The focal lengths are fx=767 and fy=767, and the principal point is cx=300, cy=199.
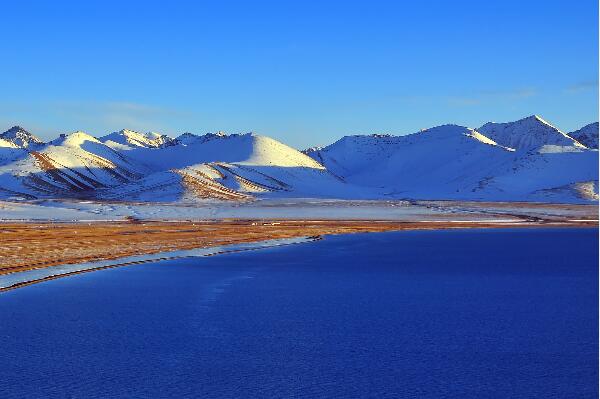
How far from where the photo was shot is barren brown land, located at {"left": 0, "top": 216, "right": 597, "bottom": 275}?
176ft

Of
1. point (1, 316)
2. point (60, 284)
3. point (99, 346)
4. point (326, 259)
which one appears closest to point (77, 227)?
point (326, 259)

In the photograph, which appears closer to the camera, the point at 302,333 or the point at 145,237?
the point at 302,333

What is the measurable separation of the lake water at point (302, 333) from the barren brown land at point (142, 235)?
8.61 metres

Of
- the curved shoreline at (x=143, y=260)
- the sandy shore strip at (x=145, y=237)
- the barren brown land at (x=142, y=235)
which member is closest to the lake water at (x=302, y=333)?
the curved shoreline at (x=143, y=260)

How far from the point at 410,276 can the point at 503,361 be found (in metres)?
22.4

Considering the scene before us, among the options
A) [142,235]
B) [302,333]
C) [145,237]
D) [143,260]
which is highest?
[142,235]

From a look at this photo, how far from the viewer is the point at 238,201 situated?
178 metres

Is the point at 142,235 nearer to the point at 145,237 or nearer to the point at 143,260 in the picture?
the point at 145,237

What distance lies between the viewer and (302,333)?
28.9 metres

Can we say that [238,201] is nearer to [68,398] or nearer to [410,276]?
[410,276]

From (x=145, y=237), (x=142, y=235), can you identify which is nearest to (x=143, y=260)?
(x=145, y=237)

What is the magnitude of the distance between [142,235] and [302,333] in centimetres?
4696

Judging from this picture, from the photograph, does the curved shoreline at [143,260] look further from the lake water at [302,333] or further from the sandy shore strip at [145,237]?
the lake water at [302,333]

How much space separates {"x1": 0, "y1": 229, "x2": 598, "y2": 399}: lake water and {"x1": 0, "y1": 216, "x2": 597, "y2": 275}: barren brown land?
861 centimetres
